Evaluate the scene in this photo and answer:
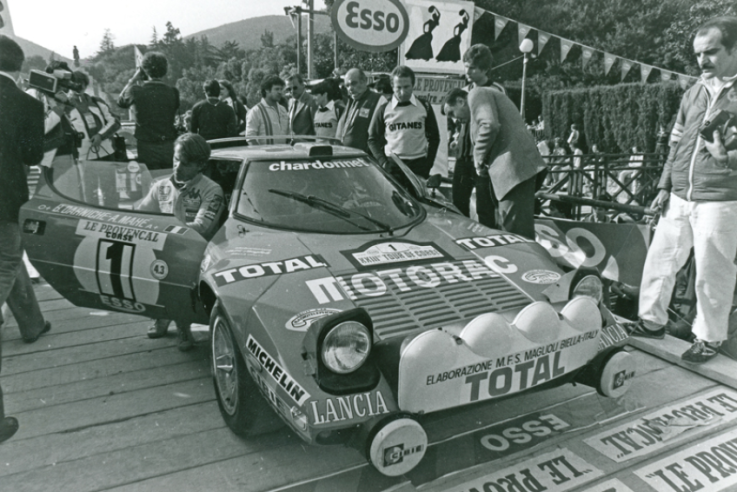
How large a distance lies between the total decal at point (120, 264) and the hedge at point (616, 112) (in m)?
20.5

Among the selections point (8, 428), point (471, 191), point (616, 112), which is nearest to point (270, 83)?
point (471, 191)

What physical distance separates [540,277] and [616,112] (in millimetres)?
25015

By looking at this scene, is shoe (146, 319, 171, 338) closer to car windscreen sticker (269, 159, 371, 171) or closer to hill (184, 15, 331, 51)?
car windscreen sticker (269, 159, 371, 171)

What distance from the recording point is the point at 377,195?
3.72m

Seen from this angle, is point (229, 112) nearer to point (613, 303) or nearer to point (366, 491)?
point (613, 303)

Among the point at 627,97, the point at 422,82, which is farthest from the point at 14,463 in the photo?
the point at 627,97

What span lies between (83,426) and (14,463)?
1.22 ft

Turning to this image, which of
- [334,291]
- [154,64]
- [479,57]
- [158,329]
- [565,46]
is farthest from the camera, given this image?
[565,46]

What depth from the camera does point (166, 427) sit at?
302 cm

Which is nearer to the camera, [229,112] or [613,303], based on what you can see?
[613,303]

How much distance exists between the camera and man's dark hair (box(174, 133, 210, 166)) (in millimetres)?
3615

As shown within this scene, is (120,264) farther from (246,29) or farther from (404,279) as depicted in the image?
(246,29)

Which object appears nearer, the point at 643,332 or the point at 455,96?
the point at 643,332

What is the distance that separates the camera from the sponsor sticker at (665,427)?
2.74 m
